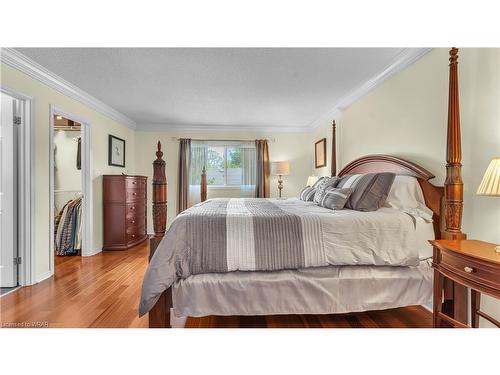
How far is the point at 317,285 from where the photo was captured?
1.66 m

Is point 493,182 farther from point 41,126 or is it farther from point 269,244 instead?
point 41,126

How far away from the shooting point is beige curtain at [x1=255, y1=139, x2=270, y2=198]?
5.24 metres

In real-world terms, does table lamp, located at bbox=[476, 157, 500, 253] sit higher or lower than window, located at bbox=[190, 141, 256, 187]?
lower

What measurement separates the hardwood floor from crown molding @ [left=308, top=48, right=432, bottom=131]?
2157mm

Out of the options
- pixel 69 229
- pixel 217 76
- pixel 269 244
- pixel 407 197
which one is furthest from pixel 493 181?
pixel 69 229

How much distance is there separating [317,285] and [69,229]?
3784 mm

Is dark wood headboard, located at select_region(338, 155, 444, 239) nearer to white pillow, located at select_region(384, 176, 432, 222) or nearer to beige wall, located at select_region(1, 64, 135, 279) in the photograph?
white pillow, located at select_region(384, 176, 432, 222)

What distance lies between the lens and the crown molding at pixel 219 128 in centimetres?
512

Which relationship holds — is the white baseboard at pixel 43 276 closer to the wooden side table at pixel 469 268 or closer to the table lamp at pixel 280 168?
the wooden side table at pixel 469 268

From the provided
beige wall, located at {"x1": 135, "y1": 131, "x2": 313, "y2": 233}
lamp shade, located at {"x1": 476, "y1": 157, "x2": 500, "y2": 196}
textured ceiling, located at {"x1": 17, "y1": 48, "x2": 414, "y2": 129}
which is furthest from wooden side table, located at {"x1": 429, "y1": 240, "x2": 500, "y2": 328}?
beige wall, located at {"x1": 135, "y1": 131, "x2": 313, "y2": 233}

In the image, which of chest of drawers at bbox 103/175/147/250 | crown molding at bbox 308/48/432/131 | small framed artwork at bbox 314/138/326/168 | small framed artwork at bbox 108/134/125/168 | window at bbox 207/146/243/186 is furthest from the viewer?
window at bbox 207/146/243/186
